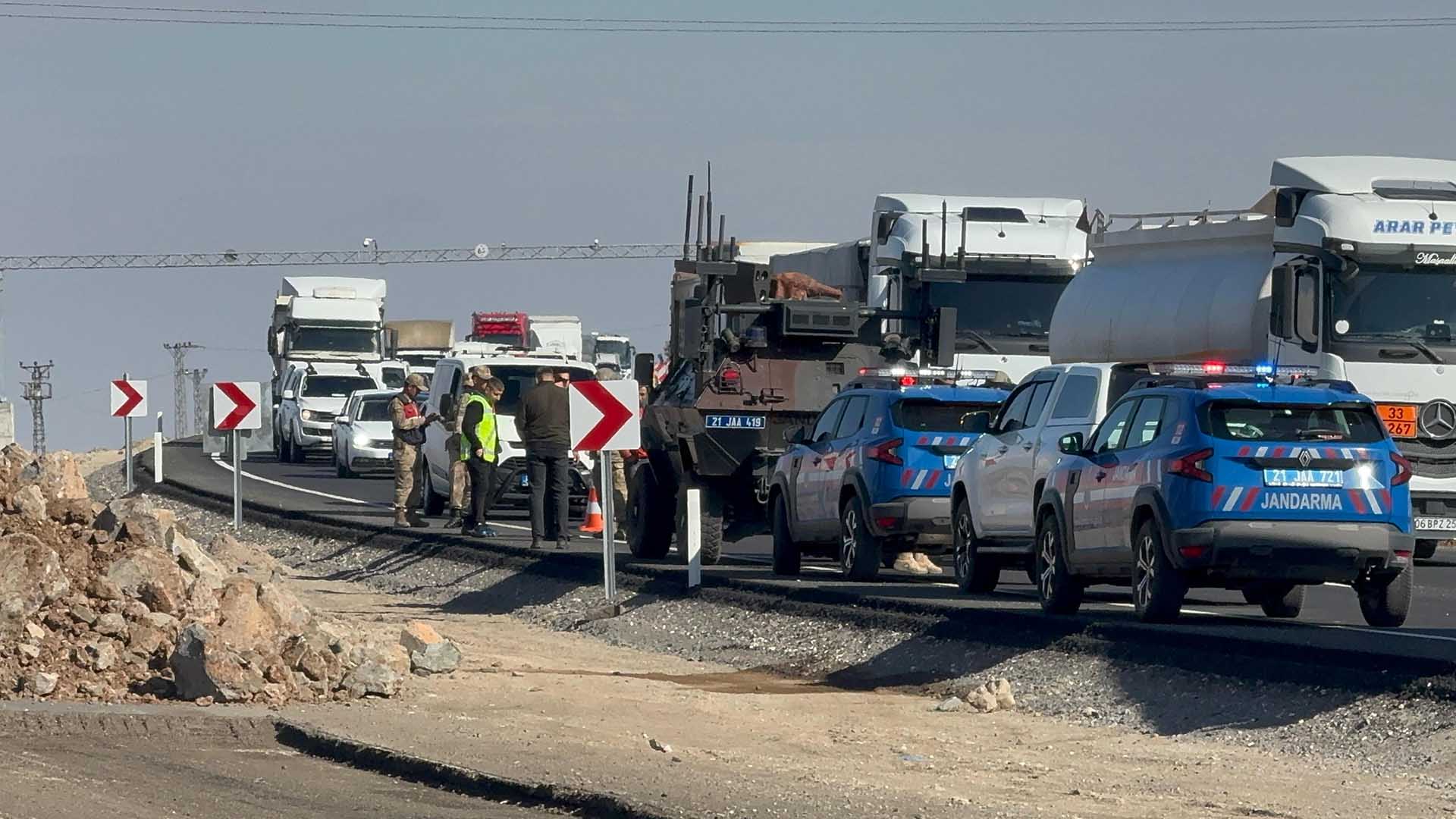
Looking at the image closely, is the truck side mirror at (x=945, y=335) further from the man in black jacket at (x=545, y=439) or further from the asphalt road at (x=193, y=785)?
the asphalt road at (x=193, y=785)

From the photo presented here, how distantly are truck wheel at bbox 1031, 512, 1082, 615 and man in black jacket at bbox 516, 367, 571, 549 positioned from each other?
7.76 metres

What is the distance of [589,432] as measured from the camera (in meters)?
20.9

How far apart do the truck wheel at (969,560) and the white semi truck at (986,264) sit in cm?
755

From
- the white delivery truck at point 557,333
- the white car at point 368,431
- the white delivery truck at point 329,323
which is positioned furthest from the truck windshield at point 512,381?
the white delivery truck at point 557,333

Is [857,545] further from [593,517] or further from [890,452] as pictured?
[593,517]

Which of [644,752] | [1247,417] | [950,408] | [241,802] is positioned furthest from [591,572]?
[241,802]

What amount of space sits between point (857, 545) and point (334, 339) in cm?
3947

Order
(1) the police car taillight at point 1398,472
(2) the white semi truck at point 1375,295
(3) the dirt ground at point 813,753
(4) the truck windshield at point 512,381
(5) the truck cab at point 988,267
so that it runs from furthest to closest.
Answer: (4) the truck windshield at point 512,381 → (5) the truck cab at point 988,267 → (2) the white semi truck at point 1375,295 → (1) the police car taillight at point 1398,472 → (3) the dirt ground at point 813,753

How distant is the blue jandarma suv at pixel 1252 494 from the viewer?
15234 mm

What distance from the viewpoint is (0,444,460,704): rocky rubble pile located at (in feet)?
43.8

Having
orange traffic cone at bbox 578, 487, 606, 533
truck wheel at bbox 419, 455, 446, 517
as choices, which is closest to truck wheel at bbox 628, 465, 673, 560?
orange traffic cone at bbox 578, 487, 606, 533

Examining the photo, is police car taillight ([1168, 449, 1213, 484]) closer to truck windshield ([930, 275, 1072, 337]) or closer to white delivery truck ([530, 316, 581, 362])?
truck windshield ([930, 275, 1072, 337])

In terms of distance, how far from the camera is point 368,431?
152 ft

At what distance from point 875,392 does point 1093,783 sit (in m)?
10.5
